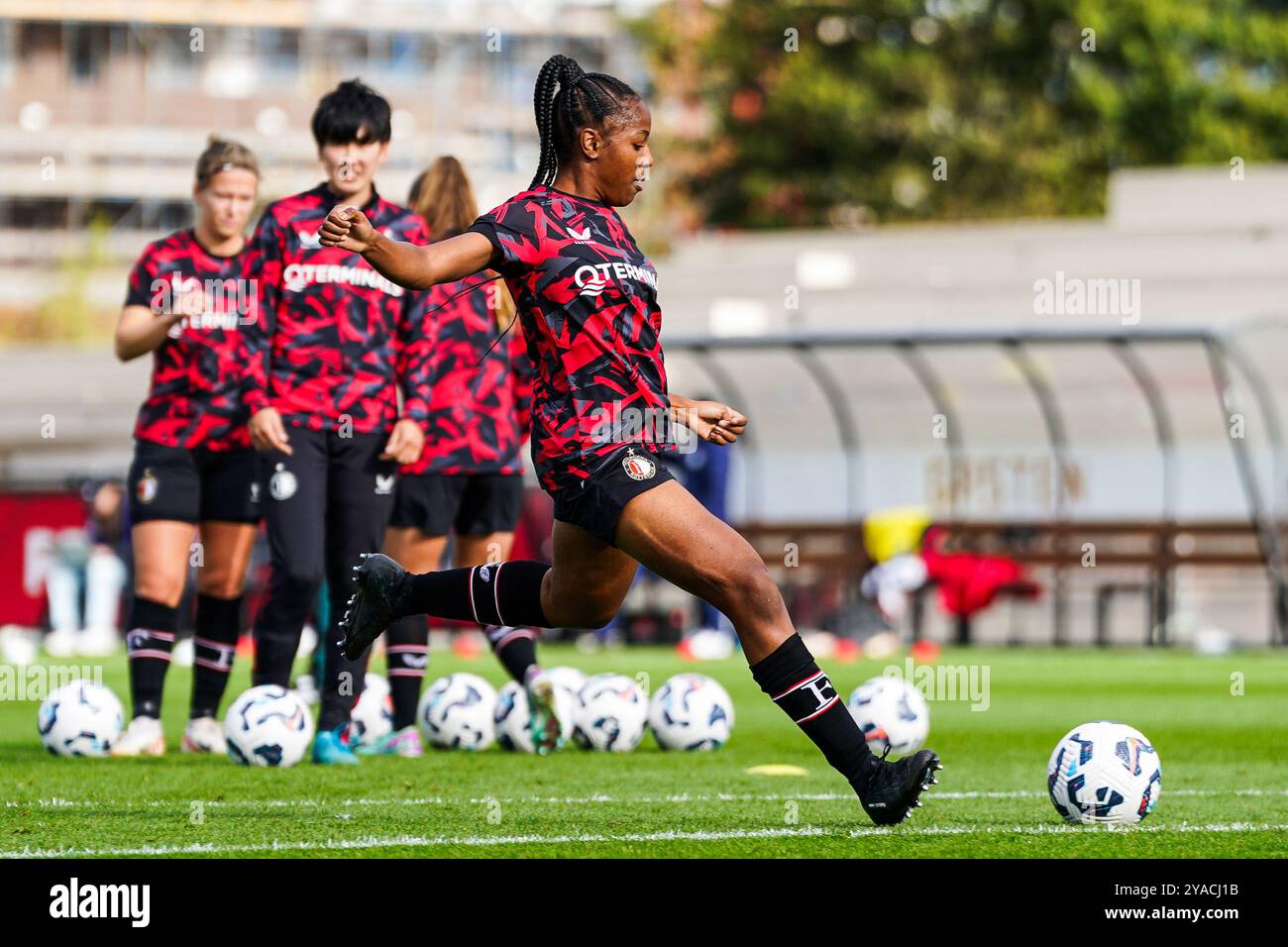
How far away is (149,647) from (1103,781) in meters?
4.21

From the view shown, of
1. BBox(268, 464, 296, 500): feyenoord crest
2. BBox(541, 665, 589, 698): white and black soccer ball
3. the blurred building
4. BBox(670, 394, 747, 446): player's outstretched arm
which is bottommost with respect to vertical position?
BBox(541, 665, 589, 698): white and black soccer ball

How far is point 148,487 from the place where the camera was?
29.3 ft

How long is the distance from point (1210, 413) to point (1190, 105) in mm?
23914

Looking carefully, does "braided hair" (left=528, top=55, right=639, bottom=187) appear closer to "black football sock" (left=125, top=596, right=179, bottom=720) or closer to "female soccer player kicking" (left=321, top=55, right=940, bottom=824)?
"female soccer player kicking" (left=321, top=55, right=940, bottom=824)

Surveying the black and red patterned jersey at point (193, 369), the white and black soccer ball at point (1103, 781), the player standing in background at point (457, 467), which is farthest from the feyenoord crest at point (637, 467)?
the black and red patterned jersey at point (193, 369)

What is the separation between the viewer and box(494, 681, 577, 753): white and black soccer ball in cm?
940

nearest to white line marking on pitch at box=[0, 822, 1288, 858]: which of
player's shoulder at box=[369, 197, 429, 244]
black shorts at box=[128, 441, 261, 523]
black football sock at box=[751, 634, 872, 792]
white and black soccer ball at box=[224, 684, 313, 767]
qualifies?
black football sock at box=[751, 634, 872, 792]

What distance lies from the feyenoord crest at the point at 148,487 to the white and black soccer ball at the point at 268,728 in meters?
1.00

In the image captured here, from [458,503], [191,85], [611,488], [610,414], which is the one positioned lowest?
[611,488]

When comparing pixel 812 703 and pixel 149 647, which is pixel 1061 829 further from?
pixel 149 647

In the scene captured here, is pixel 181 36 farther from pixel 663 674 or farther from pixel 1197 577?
pixel 663 674

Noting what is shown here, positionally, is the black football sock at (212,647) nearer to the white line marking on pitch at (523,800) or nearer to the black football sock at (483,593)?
the white line marking on pitch at (523,800)

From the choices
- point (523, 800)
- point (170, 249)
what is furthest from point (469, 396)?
point (523, 800)

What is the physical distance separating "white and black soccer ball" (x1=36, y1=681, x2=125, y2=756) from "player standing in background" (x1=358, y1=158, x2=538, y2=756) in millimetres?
1063
